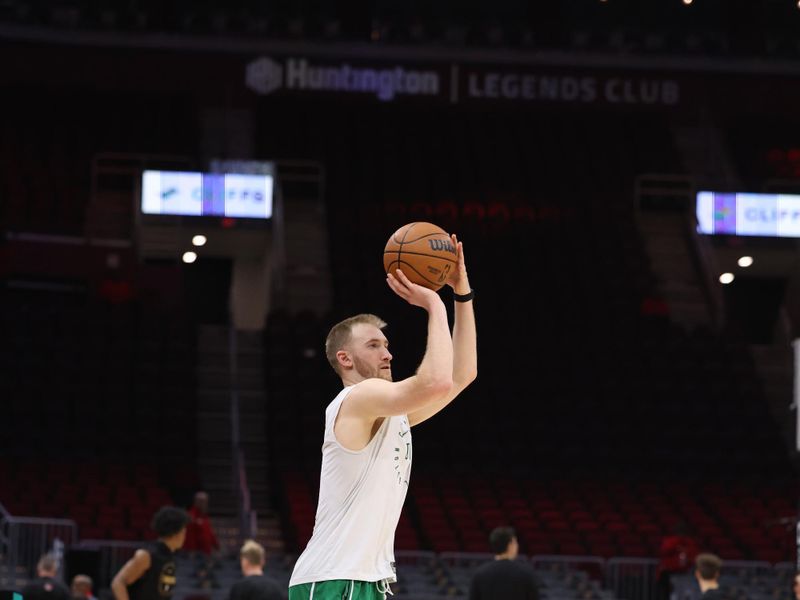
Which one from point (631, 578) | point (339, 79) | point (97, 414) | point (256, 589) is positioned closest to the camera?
point (256, 589)

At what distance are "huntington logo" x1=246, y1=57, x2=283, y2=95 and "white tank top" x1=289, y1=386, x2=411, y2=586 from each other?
65.4 feet

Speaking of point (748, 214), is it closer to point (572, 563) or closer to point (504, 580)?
point (572, 563)

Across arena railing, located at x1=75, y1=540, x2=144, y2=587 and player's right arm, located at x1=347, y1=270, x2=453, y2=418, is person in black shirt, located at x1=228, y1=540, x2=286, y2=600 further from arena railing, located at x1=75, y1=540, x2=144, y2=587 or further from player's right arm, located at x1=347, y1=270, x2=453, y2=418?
arena railing, located at x1=75, y1=540, x2=144, y2=587

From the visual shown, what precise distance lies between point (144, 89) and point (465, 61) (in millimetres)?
5708

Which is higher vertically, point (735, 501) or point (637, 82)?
point (637, 82)

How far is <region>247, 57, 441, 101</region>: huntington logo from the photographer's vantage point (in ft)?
79.2

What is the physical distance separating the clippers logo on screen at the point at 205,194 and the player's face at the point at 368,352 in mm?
19401

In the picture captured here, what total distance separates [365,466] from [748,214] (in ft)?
69.3

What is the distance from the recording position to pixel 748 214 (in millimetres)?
24688

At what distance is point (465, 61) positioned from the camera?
24.7 meters

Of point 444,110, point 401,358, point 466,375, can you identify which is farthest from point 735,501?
point 466,375

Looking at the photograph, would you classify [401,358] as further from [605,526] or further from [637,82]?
[637,82]

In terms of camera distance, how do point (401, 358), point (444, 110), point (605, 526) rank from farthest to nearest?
point (444, 110) < point (401, 358) < point (605, 526)

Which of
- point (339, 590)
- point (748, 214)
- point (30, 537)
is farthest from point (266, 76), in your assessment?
point (339, 590)
